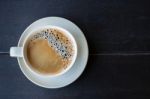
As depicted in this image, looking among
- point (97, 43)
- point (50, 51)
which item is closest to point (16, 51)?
point (50, 51)

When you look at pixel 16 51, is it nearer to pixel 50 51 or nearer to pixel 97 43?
pixel 50 51

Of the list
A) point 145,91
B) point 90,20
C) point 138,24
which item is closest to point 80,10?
point 90,20

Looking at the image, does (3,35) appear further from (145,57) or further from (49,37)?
(145,57)

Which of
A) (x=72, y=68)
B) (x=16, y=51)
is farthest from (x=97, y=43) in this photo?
(x=16, y=51)
